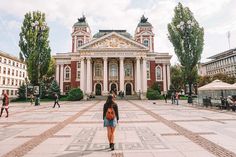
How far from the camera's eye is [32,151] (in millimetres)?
5977

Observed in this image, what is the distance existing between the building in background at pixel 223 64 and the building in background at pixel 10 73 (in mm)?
70954

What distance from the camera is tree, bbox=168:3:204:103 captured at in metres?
29.0

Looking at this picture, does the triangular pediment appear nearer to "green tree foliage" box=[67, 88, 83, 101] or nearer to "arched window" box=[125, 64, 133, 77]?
"arched window" box=[125, 64, 133, 77]

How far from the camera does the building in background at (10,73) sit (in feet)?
204

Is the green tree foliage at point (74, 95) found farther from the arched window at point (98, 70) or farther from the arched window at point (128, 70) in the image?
the arched window at point (128, 70)

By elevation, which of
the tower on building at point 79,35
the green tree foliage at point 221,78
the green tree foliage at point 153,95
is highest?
the tower on building at point 79,35

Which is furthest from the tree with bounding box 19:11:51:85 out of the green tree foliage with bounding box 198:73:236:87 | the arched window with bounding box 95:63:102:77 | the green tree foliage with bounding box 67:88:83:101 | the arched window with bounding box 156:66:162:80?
the green tree foliage with bounding box 198:73:236:87

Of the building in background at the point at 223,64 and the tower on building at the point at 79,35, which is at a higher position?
the tower on building at the point at 79,35

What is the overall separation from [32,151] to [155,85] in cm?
4157

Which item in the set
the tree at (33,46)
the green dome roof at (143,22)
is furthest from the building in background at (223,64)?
the tree at (33,46)

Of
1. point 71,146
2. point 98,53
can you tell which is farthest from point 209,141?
point 98,53

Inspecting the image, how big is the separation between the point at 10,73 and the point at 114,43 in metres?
37.9

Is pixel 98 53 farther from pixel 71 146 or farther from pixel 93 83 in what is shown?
pixel 71 146

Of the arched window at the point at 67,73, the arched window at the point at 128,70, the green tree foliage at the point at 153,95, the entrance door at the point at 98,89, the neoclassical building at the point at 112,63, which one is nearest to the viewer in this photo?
the green tree foliage at the point at 153,95
